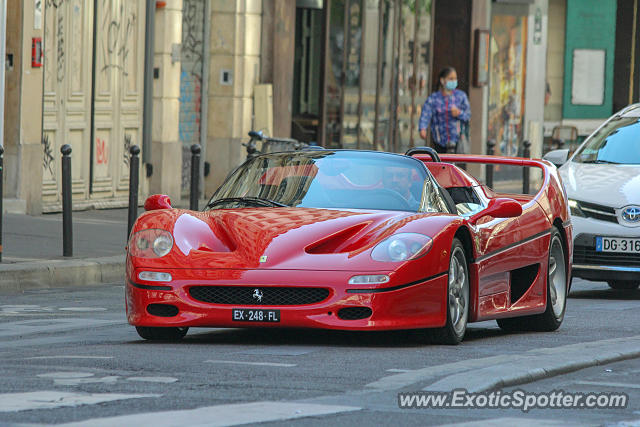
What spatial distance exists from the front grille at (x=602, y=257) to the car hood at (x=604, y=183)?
39cm

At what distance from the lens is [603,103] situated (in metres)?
37.4

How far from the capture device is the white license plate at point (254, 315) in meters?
8.52

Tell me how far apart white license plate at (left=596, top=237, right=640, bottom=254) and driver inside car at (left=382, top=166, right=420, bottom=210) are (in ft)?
13.6

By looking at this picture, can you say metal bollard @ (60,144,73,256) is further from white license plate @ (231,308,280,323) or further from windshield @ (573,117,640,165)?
white license plate @ (231,308,280,323)

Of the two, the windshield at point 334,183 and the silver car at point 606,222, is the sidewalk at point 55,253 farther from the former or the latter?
the silver car at point 606,222

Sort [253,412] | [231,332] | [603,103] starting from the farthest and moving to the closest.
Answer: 1. [603,103]
2. [231,332]
3. [253,412]

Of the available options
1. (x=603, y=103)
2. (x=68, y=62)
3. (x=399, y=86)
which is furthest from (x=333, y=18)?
(x=603, y=103)

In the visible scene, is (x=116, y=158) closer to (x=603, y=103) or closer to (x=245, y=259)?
(x=245, y=259)

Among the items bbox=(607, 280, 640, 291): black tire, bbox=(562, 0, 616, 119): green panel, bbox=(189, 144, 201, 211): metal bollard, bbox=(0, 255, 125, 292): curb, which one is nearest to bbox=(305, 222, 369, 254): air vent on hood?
bbox=(0, 255, 125, 292): curb

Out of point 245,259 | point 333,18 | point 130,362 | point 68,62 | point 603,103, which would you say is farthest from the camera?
point 603,103

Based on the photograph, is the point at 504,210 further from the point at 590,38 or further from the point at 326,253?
the point at 590,38

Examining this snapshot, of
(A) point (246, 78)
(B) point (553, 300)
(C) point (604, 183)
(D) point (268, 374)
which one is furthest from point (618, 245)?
(A) point (246, 78)

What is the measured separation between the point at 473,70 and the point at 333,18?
5.01 m

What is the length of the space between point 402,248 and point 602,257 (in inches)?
206
